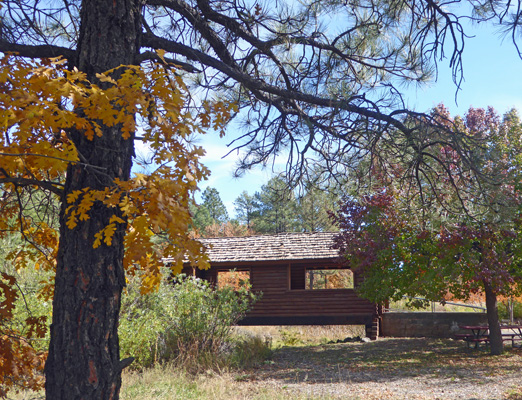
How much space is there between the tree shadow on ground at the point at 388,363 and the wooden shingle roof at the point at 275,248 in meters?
3.40

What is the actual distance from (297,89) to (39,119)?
368cm

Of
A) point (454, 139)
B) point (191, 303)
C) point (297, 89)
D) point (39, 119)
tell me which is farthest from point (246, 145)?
point (191, 303)

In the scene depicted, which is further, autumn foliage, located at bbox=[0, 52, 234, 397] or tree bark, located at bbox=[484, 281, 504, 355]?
tree bark, located at bbox=[484, 281, 504, 355]

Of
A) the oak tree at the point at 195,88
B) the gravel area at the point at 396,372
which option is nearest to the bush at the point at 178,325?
the gravel area at the point at 396,372

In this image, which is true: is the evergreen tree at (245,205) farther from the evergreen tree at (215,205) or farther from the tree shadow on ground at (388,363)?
the tree shadow on ground at (388,363)

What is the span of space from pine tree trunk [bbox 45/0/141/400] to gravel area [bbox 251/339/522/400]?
3.93m

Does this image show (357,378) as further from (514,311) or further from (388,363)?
(514,311)

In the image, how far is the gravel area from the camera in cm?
761

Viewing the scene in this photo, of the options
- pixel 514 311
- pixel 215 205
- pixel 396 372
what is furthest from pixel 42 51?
pixel 215 205

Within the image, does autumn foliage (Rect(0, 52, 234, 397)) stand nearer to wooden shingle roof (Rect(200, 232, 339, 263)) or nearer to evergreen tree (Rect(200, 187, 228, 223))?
wooden shingle roof (Rect(200, 232, 339, 263))

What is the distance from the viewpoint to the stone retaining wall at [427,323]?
14688 mm

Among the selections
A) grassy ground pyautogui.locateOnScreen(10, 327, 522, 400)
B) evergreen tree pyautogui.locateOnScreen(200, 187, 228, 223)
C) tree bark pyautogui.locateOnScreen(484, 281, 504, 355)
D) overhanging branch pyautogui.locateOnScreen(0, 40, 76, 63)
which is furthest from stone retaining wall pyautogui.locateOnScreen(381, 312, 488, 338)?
evergreen tree pyautogui.locateOnScreen(200, 187, 228, 223)

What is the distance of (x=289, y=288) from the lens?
55.2 ft

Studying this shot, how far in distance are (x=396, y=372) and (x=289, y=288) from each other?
24.5 ft
